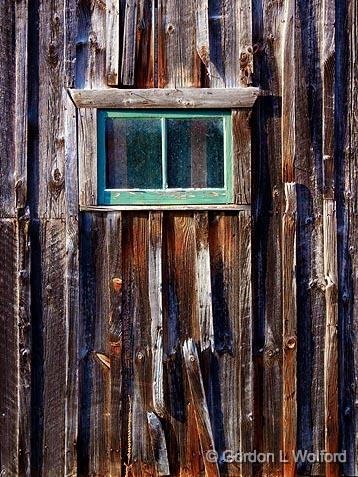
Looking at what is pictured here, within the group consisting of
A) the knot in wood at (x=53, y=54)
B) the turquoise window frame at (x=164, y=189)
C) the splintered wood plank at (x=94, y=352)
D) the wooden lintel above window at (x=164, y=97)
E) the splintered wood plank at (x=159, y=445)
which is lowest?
the splintered wood plank at (x=159, y=445)

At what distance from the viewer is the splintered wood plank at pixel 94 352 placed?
3205 mm

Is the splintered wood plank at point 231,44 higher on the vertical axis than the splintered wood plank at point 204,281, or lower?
higher

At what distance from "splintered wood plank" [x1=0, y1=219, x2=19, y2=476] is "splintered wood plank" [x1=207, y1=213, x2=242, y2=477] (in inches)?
43.8

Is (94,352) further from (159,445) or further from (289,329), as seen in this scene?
(289,329)

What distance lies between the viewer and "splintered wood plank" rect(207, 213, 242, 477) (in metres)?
3.22

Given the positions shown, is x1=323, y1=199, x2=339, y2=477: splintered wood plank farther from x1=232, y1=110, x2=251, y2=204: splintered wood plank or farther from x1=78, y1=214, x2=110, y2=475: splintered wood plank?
x1=78, y1=214, x2=110, y2=475: splintered wood plank

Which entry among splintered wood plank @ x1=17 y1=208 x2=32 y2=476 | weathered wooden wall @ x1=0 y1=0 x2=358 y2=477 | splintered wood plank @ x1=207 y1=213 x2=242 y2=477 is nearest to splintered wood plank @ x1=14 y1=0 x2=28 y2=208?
weathered wooden wall @ x1=0 y1=0 x2=358 y2=477

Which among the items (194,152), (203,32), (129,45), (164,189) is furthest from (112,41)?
(164,189)

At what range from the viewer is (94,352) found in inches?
127

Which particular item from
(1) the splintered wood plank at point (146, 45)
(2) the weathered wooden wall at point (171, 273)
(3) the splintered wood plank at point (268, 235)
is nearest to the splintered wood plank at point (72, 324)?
(2) the weathered wooden wall at point (171, 273)

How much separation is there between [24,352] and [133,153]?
130 cm

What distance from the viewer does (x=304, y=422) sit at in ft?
10.7

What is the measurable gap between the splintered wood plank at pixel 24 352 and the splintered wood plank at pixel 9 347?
26 mm

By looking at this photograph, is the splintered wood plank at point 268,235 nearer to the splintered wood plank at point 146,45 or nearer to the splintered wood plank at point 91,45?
the splintered wood plank at point 146,45
